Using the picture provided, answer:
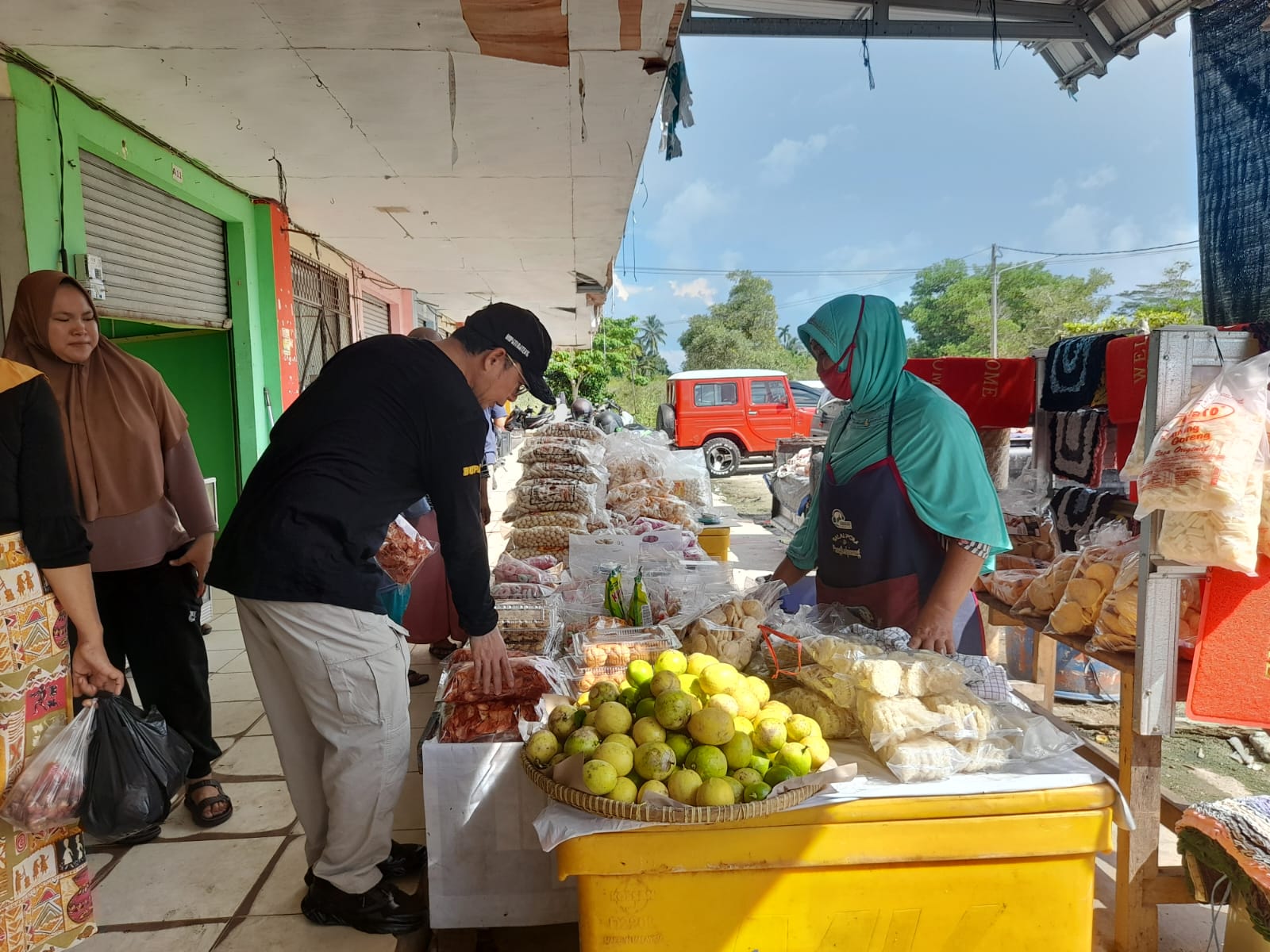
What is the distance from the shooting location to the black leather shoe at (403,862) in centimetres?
244

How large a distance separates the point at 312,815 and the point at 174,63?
Answer: 3.27 m

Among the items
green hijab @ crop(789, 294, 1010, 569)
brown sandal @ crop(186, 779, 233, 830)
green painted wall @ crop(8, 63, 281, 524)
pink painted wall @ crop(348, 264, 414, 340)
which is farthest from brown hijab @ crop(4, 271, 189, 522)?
pink painted wall @ crop(348, 264, 414, 340)

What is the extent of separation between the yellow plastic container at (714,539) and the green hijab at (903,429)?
2.38m

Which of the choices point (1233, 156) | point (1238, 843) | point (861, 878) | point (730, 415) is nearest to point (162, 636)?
point (861, 878)

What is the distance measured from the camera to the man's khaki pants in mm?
1965

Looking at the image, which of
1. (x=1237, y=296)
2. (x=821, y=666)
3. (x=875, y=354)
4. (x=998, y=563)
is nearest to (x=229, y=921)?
(x=821, y=666)

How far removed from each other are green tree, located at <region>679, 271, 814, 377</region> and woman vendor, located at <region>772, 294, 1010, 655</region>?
4353 centimetres

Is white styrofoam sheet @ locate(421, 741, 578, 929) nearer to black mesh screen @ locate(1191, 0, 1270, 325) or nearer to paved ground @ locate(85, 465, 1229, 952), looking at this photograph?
paved ground @ locate(85, 465, 1229, 952)

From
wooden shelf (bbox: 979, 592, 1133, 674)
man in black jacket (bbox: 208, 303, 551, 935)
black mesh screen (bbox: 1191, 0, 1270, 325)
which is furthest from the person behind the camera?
black mesh screen (bbox: 1191, 0, 1270, 325)

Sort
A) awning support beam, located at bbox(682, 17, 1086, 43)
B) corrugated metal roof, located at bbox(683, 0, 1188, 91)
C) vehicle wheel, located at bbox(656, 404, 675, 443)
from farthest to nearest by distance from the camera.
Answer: vehicle wheel, located at bbox(656, 404, 675, 443) → awning support beam, located at bbox(682, 17, 1086, 43) → corrugated metal roof, located at bbox(683, 0, 1188, 91)

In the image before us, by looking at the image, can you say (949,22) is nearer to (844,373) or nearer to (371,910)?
(844,373)

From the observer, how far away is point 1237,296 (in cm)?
279

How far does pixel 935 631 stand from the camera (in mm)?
2246

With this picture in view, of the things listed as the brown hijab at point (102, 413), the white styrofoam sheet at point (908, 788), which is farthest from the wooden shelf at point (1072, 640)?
the brown hijab at point (102, 413)
